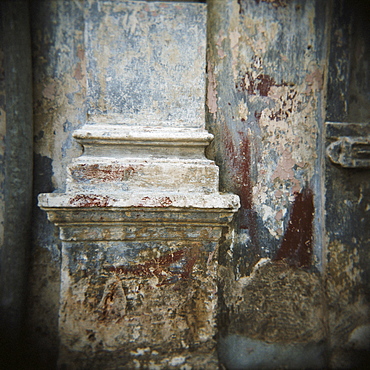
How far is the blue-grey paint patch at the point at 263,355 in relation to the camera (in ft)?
3.99

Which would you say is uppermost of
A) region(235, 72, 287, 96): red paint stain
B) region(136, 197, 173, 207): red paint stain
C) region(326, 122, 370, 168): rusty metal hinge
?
region(235, 72, 287, 96): red paint stain

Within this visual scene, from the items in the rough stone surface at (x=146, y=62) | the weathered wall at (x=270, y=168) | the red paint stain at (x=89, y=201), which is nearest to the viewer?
the red paint stain at (x=89, y=201)

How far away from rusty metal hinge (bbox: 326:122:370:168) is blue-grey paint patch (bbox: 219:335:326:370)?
97 cm

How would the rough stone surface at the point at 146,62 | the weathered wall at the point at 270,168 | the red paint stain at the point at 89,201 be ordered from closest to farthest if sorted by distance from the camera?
1. the red paint stain at the point at 89,201
2. the rough stone surface at the point at 146,62
3. the weathered wall at the point at 270,168

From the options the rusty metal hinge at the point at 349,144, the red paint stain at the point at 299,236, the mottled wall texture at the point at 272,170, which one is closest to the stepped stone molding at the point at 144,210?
the mottled wall texture at the point at 272,170

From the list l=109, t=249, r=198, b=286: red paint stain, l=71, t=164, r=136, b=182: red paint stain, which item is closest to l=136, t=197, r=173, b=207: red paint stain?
l=71, t=164, r=136, b=182: red paint stain

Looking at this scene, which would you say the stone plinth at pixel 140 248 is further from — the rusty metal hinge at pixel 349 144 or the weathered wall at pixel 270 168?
the rusty metal hinge at pixel 349 144

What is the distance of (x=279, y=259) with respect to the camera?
1247 millimetres

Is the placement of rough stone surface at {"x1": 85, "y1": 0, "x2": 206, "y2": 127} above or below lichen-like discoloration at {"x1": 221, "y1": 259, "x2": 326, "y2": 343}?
above

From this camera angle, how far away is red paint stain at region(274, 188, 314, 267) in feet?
4.10

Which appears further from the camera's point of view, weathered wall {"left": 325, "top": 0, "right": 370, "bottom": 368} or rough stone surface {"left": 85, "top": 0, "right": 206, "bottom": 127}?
weathered wall {"left": 325, "top": 0, "right": 370, "bottom": 368}

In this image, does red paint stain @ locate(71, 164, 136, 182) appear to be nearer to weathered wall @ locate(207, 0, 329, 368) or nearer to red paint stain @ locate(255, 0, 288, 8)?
weathered wall @ locate(207, 0, 329, 368)

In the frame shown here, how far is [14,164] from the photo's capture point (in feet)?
3.67

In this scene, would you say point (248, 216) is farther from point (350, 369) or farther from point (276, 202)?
Answer: point (350, 369)
